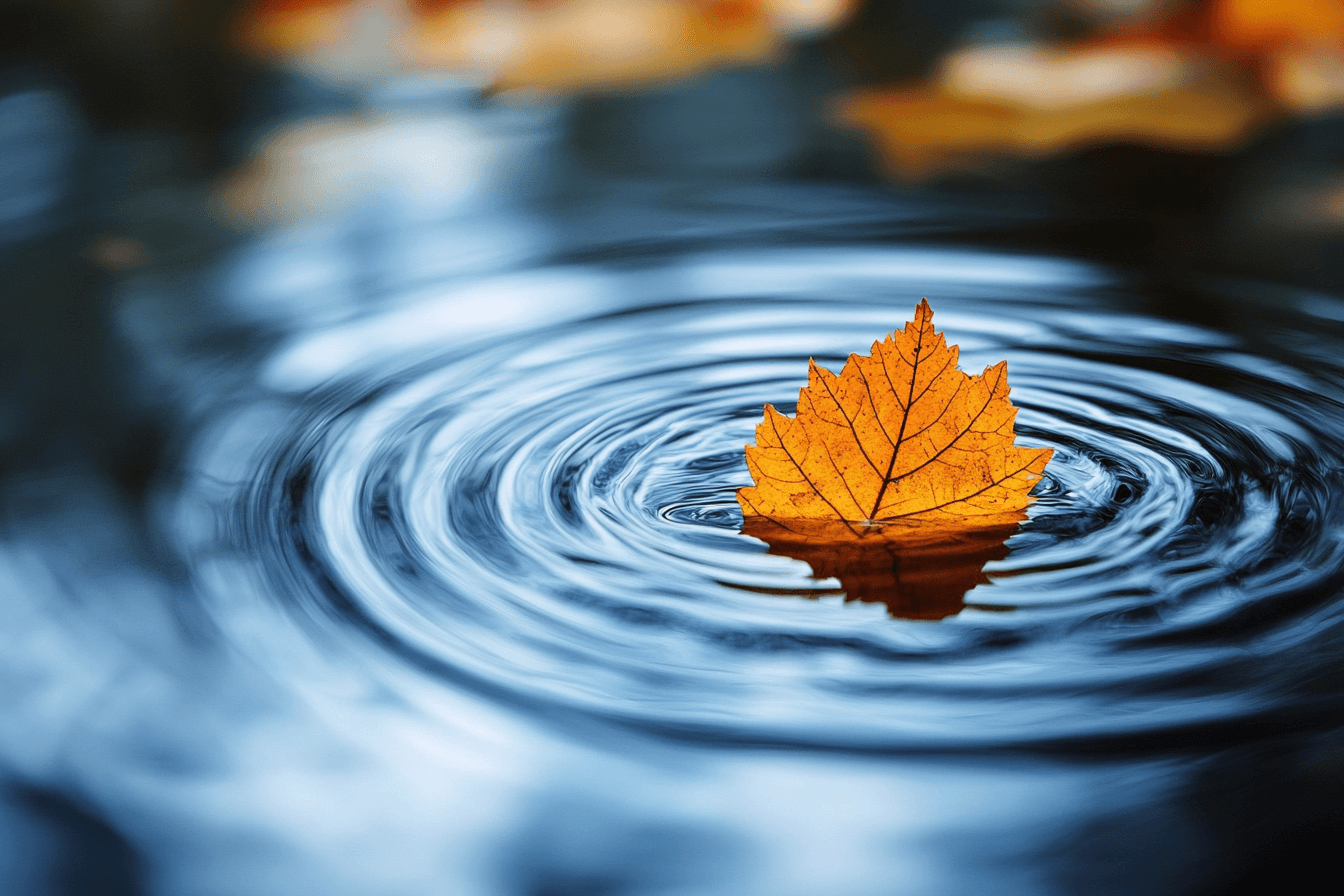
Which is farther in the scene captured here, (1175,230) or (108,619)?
(1175,230)

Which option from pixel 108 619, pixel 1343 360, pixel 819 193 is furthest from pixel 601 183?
pixel 108 619

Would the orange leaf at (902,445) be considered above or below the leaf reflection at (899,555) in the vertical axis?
above

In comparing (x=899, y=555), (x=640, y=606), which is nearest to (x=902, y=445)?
(x=899, y=555)

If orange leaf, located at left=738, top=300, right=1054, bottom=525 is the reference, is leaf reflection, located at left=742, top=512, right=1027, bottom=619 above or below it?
below

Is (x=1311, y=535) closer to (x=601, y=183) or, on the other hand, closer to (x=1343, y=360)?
(x=1343, y=360)

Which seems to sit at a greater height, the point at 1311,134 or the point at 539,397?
the point at 1311,134

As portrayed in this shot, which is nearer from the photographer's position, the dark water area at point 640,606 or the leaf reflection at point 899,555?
the dark water area at point 640,606

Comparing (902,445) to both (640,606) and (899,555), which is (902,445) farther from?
(640,606)
